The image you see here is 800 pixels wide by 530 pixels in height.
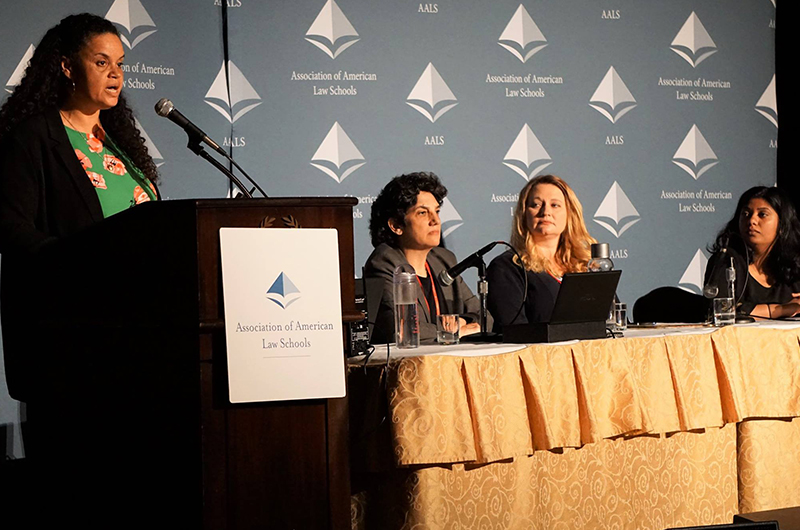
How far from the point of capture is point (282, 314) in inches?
72.5

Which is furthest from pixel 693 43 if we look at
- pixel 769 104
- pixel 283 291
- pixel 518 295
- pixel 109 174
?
pixel 283 291

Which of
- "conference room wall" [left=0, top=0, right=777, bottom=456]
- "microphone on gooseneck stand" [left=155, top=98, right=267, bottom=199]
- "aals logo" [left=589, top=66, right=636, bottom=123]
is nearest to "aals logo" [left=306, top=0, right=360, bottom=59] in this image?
"conference room wall" [left=0, top=0, right=777, bottom=456]

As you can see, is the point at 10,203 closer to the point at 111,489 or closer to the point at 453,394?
the point at 111,489

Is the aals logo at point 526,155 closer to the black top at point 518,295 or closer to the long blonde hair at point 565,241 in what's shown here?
the long blonde hair at point 565,241

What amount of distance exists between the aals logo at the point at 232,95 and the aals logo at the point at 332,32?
1.43 ft

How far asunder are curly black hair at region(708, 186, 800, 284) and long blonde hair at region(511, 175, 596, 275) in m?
1.07

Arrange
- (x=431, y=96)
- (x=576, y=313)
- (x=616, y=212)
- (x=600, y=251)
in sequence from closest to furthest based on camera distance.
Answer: (x=576, y=313) < (x=600, y=251) < (x=431, y=96) < (x=616, y=212)

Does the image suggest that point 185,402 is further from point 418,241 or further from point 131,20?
point 131,20

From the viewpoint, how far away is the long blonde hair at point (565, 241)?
3758 millimetres

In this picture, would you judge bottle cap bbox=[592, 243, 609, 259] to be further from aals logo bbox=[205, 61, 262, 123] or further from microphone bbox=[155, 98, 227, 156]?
aals logo bbox=[205, 61, 262, 123]

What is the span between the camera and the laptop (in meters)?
2.73

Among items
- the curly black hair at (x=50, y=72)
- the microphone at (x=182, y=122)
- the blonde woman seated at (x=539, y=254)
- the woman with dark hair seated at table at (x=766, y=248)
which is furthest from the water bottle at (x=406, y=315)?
the woman with dark hair seated at table at (x=766, y=248)

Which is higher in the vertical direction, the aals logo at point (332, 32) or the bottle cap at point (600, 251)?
the aals logo at point (332, 32)

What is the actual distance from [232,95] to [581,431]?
2.56 meters
